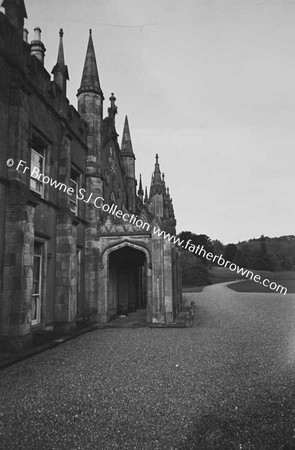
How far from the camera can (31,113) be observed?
35.0ft

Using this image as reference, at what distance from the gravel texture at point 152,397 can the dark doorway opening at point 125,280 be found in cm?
751

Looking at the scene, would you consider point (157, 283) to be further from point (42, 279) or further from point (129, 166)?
point (129, 166)

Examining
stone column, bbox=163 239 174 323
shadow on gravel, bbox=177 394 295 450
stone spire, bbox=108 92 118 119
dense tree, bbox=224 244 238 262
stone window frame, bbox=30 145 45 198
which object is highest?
stone spire, bbox=108 92 118 119

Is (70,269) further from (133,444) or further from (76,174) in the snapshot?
(133,444)

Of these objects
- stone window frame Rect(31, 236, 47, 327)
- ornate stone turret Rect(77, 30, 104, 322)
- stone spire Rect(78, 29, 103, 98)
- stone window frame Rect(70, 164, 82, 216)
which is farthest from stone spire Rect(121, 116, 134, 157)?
stone window frame Rect(31, 236, 47, 327)

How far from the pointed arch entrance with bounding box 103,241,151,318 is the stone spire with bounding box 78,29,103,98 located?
330 inches

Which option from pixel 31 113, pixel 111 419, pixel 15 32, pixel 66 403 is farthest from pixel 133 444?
pixel 15 32

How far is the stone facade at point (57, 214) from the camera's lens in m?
8.87

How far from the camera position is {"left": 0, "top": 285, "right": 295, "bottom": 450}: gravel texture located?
3.95 meters

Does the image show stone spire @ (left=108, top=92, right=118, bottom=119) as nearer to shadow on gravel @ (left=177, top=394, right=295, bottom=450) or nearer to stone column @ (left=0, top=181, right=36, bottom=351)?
stone column @ (left=0, top=181, right=36, bottom=351)

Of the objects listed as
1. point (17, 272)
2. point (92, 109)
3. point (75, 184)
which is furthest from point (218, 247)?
point (17, 272)

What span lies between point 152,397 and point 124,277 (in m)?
14.6

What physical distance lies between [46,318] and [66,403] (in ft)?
22.0

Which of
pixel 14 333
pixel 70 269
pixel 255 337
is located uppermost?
pixel 70 269
